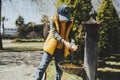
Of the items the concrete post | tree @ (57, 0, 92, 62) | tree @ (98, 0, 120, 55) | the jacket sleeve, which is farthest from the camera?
tree @ (98, 0, 120, 55)

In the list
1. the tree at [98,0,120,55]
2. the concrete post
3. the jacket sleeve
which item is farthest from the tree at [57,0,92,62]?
the concrete post

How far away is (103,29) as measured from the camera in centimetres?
1788

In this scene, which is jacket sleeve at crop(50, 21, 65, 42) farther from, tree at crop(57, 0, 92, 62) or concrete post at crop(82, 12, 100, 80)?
tree at crop(57, 0, 92, 62)

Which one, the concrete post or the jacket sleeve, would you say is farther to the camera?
the jacket sleeve

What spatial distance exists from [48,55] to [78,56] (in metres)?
7.35

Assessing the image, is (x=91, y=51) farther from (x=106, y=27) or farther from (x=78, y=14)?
(x=106, y=27)

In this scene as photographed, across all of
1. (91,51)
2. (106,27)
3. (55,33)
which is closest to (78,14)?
(106,27)

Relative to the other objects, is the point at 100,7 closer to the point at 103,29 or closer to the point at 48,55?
the point at 103,29

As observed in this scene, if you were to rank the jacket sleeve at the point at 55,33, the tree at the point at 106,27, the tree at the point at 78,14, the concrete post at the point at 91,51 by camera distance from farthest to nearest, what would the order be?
1. the tree at the point at 106,27
2. the tree at the point at 78,14
3. the jacket sleeve at the point at 55,33
4. the concrete post at the point at 91,51

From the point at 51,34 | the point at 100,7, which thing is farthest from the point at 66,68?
the point at 100,7

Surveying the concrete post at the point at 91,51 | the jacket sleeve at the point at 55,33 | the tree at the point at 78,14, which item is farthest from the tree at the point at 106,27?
the concrete post at the point at 91,51

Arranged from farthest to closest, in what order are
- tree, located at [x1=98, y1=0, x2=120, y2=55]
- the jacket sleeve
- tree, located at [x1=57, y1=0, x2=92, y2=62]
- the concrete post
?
1. tree, located at [x1=98, y1=0, x2=120, y2=55]
2. tree, located at [x1=57, y1=0, x2=92, y2=62]
3. the jacket sleeve
4. the concrete post

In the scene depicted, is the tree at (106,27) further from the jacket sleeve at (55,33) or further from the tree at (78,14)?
the jacket sleeve at (55,33)

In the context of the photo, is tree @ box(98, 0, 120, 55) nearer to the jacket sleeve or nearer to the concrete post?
the jacket sleeve
